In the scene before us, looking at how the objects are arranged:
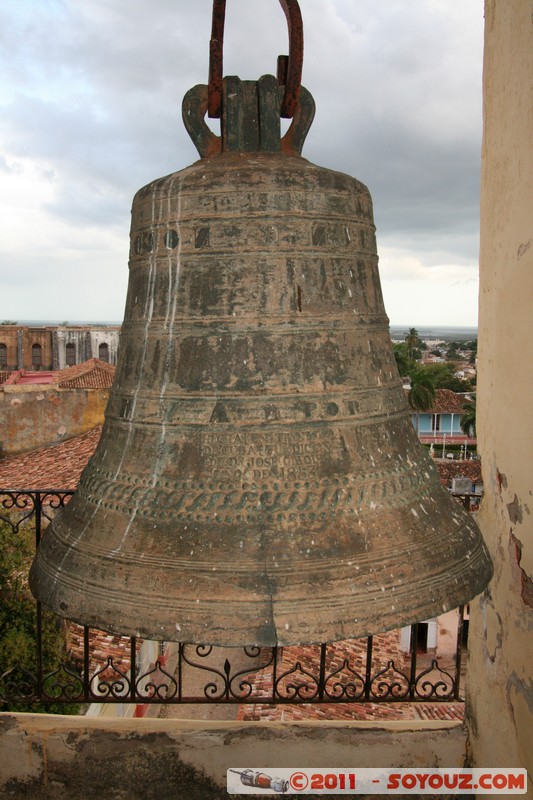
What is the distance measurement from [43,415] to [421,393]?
2173 centimetres

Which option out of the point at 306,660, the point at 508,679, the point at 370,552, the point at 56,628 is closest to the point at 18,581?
the point at 56,628

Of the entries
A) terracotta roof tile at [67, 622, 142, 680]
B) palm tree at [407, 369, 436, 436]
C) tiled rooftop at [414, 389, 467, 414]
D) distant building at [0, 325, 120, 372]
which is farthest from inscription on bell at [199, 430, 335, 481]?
distant building at [0, 325, 120, 372]

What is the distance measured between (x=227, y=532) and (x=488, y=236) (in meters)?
1.61

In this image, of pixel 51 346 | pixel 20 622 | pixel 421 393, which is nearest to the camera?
pixel 20 622

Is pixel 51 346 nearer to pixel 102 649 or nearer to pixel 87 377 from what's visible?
pixel 87 377

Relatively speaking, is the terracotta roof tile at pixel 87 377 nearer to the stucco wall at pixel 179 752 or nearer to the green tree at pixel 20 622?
the green tree at pixel 20 622

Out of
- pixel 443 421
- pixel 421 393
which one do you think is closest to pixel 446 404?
pixel 443 421

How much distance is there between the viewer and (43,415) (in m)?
16.8

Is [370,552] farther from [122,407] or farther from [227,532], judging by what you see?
[122,407]

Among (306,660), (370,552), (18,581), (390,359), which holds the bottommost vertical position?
(306,660)

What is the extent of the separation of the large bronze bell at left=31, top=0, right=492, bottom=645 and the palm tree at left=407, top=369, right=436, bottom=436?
106 feet

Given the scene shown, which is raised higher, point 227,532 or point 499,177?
point 499,177

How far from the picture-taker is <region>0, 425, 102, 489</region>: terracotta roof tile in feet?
42.5

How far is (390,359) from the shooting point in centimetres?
194
